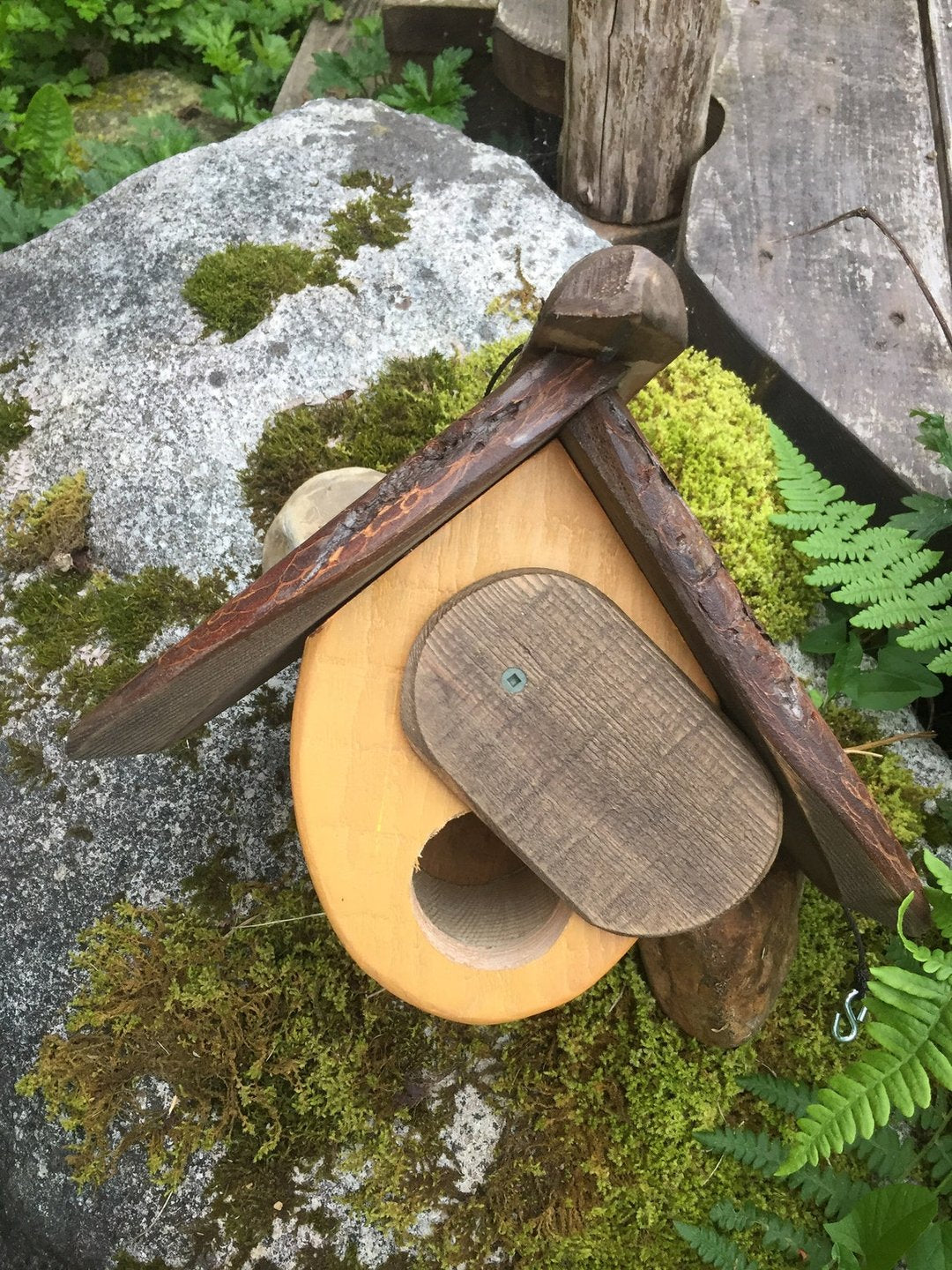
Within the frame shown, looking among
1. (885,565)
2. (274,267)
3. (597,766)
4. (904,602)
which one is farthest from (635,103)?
(597,766)

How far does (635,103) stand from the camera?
10.7 feet

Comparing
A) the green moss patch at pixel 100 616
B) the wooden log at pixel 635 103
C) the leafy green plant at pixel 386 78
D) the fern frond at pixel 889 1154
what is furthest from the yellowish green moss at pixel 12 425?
the fern frond at pixel 889 1154

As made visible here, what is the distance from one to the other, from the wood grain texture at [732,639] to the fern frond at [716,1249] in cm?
123

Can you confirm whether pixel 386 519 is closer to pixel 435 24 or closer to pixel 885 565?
pixel 885 565

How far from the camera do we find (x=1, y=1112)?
94.9 inches

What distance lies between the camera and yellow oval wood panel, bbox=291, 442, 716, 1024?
5.97ft

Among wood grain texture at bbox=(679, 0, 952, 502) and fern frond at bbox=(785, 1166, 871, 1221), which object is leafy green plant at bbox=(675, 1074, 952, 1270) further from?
wood grain texture at bbox=(679, 0, 952, 502)

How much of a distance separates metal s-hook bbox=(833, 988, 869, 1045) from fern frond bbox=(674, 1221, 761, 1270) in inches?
23.7

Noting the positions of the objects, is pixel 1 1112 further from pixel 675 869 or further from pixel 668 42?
pixel 668 42

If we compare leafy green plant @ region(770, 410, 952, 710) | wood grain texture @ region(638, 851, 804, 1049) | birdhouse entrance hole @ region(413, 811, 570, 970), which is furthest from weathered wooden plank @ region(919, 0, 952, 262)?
birdhouse entrance hole @ region(413, 811, 570, 970)

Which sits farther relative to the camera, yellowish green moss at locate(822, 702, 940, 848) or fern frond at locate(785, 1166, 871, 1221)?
yellowish green moss at locate(822, 702, 940, 848)

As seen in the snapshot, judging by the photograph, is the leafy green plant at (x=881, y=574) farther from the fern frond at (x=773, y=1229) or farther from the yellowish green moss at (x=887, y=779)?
the fern frond at (x=773, y=1229)

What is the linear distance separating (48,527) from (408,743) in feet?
5.61

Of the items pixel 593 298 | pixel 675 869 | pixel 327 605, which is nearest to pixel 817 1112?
pixel 675 869
